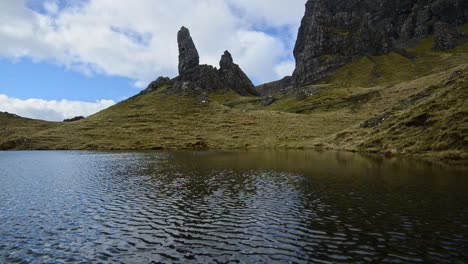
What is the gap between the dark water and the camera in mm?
22672

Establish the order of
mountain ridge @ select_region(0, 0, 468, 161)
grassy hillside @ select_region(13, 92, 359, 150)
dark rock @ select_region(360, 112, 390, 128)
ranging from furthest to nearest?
grassy hillside @ select_region(13, 92, 359, 150)
dark rock @ select_region(360, 112, 390, 128)
mountain ridge @ select_region(0, 0, 468, 161)

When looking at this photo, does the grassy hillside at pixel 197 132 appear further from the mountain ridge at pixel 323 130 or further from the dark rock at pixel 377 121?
the dark rock at pixel 377 121

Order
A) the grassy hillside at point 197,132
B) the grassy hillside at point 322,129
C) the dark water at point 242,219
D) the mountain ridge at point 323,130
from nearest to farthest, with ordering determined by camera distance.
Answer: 1. the dark water at point 242,219
2. the mountain ridge at point 323,130
3. the grassy hillside at point 322,129
4. the grassy hillside at point 197,132

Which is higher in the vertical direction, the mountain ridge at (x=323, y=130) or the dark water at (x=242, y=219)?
the mountain ridge at (x=323, y=130)

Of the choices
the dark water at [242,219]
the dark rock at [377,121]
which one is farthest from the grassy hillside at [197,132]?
the dark water at [242,219]

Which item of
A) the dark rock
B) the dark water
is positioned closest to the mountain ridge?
the dark rock

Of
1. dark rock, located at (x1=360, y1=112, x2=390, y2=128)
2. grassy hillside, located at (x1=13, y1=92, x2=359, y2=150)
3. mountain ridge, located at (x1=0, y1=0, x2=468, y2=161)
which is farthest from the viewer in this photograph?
grassy hillside, located at (x1=13, y1=92, x2=359, y2=150)

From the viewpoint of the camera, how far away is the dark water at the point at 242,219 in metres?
22.7

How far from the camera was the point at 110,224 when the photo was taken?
30516 millimetres

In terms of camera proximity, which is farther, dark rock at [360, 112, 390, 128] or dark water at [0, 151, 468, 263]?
dark rock at [360, 112, 390, 128]

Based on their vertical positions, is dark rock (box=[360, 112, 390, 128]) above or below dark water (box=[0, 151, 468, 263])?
above

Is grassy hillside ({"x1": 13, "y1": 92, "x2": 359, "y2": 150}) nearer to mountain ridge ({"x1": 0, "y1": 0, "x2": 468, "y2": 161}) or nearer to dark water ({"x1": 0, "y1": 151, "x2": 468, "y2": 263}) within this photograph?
mountain ridge ({"x1": 0, "y1": 0, "x2": 468, "y2": 161})

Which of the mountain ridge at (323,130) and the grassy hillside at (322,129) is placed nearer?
the mountain ridge at (323,130)

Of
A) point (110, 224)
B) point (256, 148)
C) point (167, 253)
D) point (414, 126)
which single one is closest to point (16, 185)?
point (110, 224)
